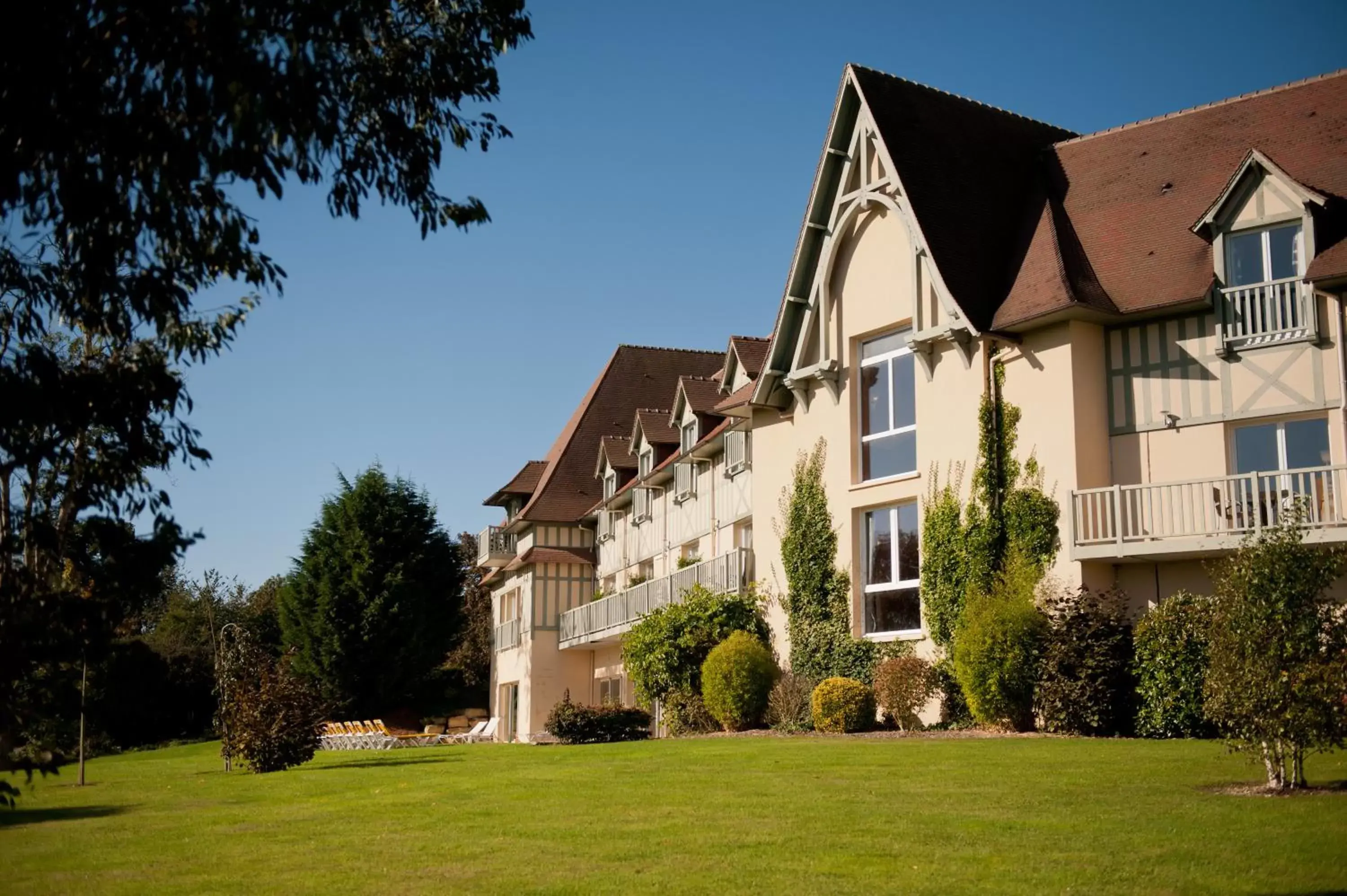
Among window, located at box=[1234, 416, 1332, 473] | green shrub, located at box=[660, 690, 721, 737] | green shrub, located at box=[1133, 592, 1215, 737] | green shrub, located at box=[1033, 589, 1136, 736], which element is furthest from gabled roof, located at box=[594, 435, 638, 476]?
green shrub, located at box=[1133, 592, 1215, 737]

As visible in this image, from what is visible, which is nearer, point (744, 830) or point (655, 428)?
point (744, 830)

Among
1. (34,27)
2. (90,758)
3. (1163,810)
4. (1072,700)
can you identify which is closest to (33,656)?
(34,27)

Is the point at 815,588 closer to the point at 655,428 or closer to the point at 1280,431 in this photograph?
the point at 1280,431

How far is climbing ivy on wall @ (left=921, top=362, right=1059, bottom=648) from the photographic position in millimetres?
22547

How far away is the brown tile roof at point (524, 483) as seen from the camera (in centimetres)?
4812

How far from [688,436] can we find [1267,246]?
17682 millimetres

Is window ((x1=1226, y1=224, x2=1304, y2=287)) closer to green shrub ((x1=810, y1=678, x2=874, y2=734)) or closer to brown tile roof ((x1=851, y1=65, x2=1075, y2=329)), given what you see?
brown tile roof ((x1=851, y1=65, x2=1075, y2=329))

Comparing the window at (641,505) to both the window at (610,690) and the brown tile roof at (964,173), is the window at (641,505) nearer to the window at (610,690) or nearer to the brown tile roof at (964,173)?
the window at (610,690)

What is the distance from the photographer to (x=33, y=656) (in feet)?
21.2

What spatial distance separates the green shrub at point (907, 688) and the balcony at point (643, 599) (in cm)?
656

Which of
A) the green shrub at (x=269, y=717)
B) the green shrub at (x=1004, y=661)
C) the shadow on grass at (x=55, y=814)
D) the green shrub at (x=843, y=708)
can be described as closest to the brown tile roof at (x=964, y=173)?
the green shrub at (x=1004, y=661)

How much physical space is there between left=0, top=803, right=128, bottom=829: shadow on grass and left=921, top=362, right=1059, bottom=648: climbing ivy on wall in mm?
13797

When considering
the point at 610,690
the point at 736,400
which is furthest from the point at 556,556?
the point at 736,400

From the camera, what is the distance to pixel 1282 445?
69.0 ft
